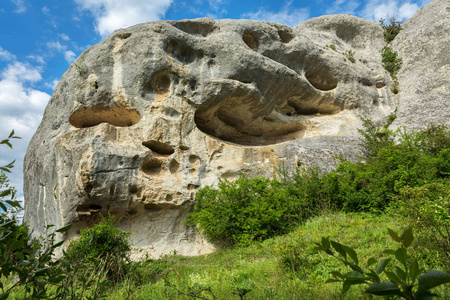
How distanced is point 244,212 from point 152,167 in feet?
10.2

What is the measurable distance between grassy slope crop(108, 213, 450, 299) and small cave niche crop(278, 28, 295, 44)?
8323mm

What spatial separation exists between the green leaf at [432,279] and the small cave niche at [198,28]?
38.6 feet

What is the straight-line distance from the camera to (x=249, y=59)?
419 inches

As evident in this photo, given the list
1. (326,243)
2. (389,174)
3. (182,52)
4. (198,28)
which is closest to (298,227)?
(389,174)

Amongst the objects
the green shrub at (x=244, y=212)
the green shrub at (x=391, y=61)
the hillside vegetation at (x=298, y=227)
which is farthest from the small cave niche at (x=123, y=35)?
the green shrub at (x=391, y=61)

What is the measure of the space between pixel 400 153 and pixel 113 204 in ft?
26.3

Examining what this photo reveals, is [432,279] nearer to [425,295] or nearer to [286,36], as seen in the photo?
[425,295]

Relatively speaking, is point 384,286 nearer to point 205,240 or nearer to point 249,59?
point 205,240

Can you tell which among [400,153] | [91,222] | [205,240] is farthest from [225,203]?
[400,153]

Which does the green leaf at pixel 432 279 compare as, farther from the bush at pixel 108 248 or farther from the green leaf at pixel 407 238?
the bush at pixel 108 248

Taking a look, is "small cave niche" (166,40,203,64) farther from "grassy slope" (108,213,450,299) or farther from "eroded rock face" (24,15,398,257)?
"grassy slope" (108,213,450,299)

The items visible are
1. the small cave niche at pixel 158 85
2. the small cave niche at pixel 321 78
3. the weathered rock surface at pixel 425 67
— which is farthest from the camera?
the small cave niche at pixel 321 78

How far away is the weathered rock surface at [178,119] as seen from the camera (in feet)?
28.4

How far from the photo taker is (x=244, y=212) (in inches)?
325
